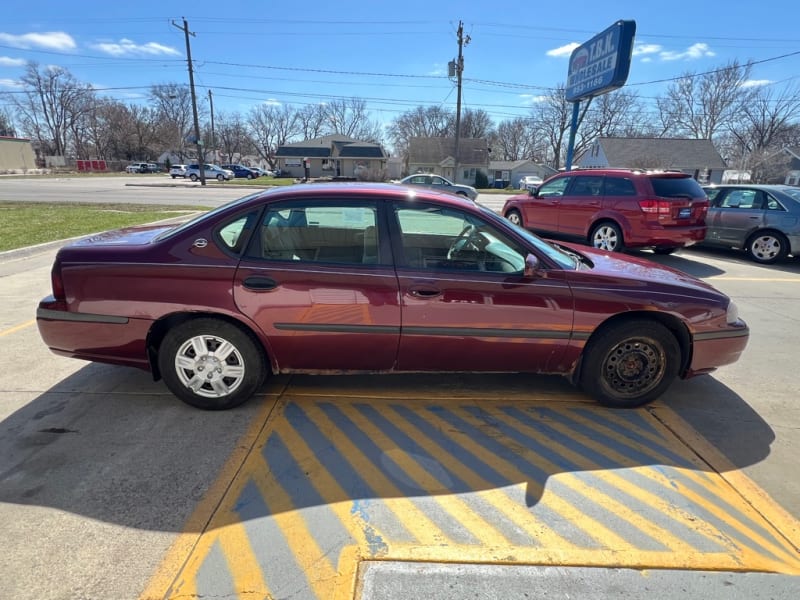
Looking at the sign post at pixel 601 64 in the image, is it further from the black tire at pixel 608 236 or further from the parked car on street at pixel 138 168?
the parked car on street at pixel 138 168

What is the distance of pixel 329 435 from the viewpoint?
2.92m

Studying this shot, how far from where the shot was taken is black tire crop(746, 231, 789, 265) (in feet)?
28.6

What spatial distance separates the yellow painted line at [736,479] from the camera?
227 cm

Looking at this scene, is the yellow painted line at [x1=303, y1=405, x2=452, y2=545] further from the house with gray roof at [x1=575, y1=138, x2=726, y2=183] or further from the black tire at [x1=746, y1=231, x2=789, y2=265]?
the house with gray roof at [x1=575, y1=138, x2=726, y2=183]

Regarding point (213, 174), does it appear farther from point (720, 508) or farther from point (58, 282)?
point (720, 508)

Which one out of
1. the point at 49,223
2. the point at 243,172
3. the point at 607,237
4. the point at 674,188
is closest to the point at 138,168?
the point at 243,172

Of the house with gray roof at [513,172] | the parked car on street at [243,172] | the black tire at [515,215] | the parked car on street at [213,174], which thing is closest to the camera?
the black tire at [515,215]

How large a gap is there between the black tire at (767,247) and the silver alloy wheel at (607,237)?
300 cm

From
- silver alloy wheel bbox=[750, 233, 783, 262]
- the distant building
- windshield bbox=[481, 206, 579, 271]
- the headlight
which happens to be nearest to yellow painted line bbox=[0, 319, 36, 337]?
windshield bbox=[481, 206, 579, 271]

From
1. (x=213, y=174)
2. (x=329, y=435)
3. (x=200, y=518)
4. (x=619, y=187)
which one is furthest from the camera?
(x=213, y=174)

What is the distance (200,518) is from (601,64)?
51.5ft

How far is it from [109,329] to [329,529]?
206cm

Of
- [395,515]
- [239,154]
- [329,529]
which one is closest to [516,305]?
[395,515]

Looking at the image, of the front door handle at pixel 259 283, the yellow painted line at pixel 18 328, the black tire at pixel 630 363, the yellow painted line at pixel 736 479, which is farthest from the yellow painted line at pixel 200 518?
the yellow painted line at pixel 18 328
